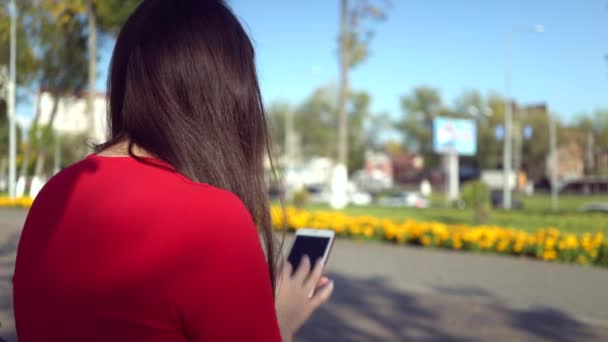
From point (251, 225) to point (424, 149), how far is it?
3345 inches

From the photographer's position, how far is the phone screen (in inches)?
62.2

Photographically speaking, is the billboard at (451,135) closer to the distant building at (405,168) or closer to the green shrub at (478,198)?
the green shrub at (478,198)

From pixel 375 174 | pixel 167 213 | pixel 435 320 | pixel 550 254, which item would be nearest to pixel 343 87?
pixel 550 254

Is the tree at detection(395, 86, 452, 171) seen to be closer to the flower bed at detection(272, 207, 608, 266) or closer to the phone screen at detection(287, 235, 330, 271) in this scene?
the flower bed at detection(272, 207, 608, 266)

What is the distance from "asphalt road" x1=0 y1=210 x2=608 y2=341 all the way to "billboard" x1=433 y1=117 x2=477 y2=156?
98.2 ft

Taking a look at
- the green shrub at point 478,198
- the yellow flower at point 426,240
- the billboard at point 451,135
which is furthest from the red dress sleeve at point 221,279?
the billboard at point 451,135

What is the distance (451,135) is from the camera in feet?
133

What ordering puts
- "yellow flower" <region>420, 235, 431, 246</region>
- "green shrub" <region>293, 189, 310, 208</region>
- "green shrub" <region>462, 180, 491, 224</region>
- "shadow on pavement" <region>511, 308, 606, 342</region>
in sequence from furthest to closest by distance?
"green shrub" <region>293, 189, 310, 208</region>, "green shrub" <region>462, 180, 491, 224</region>, "yellow flower" <region>420, 235, 431, 246</region>, "shadow on pavement" <region>511, 308, 606, 342</region>

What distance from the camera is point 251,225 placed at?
100 centimetres

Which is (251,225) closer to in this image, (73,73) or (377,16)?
(377,16)

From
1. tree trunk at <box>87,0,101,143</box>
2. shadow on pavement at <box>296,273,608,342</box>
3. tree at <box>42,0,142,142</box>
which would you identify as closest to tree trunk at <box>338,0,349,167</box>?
tree at <box>42,0,142,142</box>

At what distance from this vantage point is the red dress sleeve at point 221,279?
944mm

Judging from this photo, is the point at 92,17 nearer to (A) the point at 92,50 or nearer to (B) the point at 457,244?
(A) the point at 92,50

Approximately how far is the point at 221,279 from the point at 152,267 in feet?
0.34
